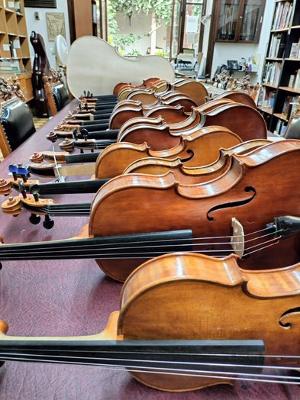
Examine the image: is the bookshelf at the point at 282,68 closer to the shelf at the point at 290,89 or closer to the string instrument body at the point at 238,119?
the shelf at the point at 290,89

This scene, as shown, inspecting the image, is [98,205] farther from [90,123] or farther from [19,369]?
[90,123]

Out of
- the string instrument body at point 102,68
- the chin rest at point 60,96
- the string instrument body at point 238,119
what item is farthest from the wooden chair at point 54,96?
the string instrument body at point 238,119

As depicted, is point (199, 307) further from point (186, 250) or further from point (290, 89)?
point (290, 89)

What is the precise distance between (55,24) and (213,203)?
15.9ft

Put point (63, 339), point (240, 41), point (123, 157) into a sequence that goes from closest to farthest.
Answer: point (63, 339), point (123, 157), point (240, 41)

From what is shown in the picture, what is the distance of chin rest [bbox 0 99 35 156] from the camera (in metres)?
1.46

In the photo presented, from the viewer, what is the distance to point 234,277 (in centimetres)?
44

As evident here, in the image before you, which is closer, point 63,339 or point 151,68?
point 63,339

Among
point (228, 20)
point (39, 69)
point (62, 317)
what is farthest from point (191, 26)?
point (62, 317)

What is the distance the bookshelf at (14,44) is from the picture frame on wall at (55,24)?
1.35ft

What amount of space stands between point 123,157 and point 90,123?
26.6 inches

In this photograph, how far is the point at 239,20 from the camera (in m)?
4.14

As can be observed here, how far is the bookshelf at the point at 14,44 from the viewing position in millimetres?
4070

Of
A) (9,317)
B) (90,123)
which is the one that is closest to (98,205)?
(9,317)
